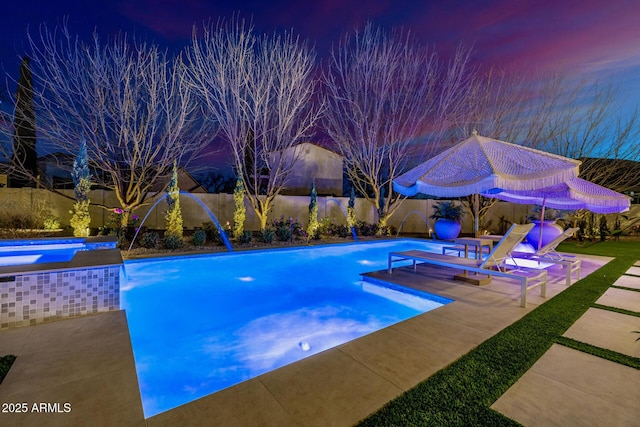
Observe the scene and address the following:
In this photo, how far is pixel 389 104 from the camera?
1303 centimetres

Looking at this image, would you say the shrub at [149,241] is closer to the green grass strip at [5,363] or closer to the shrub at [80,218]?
the shrub at [80,218]

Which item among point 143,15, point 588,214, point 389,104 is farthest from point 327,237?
point 588,214

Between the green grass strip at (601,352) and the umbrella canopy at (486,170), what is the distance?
1894mm

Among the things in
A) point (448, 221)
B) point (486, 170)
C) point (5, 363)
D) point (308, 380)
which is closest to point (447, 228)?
point (448, 221)

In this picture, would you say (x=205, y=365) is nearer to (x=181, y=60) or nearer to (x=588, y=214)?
(x=181, y=60)

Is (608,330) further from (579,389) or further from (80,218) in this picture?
(80,218)

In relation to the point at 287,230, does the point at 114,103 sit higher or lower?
higher

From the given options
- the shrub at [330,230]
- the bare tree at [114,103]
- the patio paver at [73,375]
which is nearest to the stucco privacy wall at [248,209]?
the bare tree at [114,103]

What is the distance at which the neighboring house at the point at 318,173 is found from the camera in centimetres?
1800

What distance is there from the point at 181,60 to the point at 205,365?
1071 centimetres

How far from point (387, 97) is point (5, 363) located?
525 inches

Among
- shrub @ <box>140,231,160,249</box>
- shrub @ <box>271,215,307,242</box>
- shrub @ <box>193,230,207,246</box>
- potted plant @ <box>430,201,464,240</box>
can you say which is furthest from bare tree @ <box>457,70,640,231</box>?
shrub @ <box>140,231,160,249</box>

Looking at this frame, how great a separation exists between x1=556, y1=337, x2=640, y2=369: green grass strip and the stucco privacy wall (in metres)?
12.0

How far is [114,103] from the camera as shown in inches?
395
